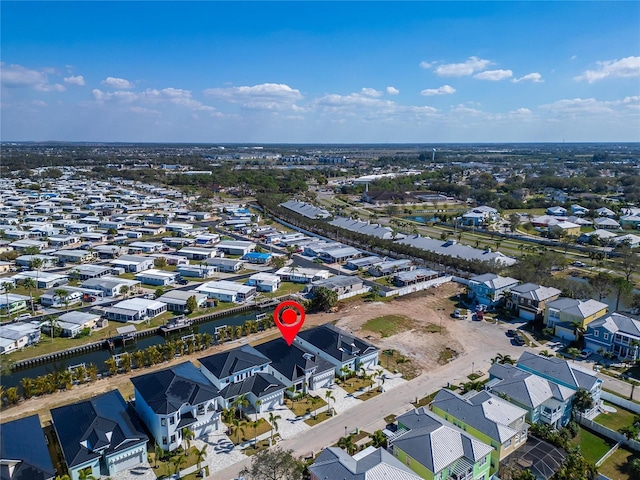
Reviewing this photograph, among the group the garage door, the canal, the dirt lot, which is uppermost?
the garage door

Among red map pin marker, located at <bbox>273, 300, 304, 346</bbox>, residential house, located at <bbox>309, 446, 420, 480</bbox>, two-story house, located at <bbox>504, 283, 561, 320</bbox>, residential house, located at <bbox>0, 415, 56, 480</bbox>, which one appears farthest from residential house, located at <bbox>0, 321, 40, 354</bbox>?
two-story house, located at <bbox>504, 283, 561, 320</bbox>

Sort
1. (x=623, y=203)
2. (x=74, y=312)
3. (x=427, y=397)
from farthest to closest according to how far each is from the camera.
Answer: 1. (x=623, y=203)
2. (x=74, y=312)
3. (x=427, y=397)

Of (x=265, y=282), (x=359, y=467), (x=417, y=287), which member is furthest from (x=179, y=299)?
(x=359, y=467)

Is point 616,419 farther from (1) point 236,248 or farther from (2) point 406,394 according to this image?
(1) point 236,248

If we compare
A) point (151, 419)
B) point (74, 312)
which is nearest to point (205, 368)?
point (151, 419)

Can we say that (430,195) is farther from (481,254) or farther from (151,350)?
(151,350)

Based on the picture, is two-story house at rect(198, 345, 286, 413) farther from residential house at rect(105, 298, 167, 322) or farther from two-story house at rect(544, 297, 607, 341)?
two-story house at rect(544, 297, 607, 341)
